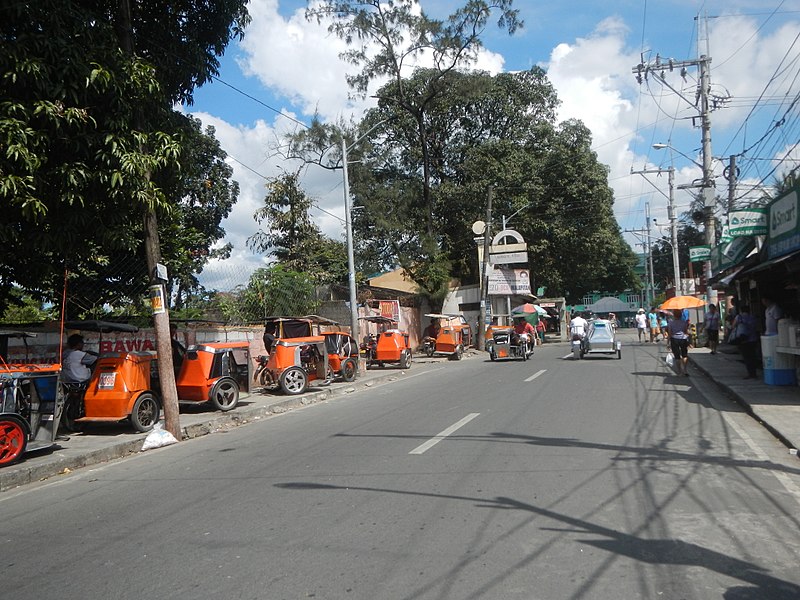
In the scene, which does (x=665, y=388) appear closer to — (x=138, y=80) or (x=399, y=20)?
(x=138, y=80)

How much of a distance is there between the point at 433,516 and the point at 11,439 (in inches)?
A: 244

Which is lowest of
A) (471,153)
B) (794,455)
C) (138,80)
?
(794,455)

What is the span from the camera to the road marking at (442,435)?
8.50 m

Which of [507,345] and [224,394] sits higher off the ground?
[507,345]

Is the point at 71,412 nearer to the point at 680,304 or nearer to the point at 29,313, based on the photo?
the point at 29,313

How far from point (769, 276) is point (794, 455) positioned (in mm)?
10081

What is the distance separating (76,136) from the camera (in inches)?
372

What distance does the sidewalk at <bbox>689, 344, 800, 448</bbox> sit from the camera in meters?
8.98

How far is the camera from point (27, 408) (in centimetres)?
913

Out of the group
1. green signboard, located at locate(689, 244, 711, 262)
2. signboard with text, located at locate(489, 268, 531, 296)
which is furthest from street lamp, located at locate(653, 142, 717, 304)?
signboard with text, located at locate(489, 268, 531, 296)

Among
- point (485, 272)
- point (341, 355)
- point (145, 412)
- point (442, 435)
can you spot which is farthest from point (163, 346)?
point (485, 272)

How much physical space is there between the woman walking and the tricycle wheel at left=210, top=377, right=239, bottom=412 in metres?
10.9

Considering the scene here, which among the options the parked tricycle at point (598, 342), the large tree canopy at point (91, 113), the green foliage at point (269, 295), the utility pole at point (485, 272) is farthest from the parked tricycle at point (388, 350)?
the large tree canopy at point (91, 113)

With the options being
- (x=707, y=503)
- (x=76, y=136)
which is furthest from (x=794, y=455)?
(x=76, y=136)
